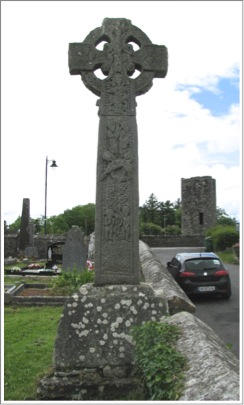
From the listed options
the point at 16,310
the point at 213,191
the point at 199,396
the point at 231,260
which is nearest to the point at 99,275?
the point at 199,396

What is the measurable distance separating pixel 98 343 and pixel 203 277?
27.7 feet

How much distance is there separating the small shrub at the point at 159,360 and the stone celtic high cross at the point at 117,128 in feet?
2.13

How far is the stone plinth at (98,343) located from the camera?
3371 millimetres

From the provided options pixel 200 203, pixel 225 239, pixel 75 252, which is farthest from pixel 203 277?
pixel 200 203

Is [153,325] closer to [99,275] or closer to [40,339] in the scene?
[99,275]

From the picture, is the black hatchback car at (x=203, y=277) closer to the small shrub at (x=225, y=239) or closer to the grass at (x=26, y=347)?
the grass at (x=26, y=347)

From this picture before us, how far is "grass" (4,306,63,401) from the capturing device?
13.1 feet

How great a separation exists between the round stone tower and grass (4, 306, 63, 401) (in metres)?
39.1

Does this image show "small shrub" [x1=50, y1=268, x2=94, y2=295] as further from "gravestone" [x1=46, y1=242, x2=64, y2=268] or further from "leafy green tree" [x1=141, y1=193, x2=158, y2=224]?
"leafy green tree" [x1=141, y1=193, x2=158, y2=224]

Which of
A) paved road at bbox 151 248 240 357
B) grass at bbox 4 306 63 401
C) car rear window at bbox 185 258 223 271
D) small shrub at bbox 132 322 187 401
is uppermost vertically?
small shrub at bbox 132 322 187 401

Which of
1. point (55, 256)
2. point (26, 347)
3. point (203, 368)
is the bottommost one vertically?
point (26, 347)

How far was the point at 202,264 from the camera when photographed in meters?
12.0

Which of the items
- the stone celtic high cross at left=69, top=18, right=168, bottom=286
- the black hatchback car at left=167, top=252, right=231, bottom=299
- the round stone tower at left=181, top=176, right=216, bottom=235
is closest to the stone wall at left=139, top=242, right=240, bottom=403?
the stone celtic high cross at left=69, top=18, right=168, bottom=286

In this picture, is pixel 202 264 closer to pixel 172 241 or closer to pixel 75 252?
pixel 75 252
